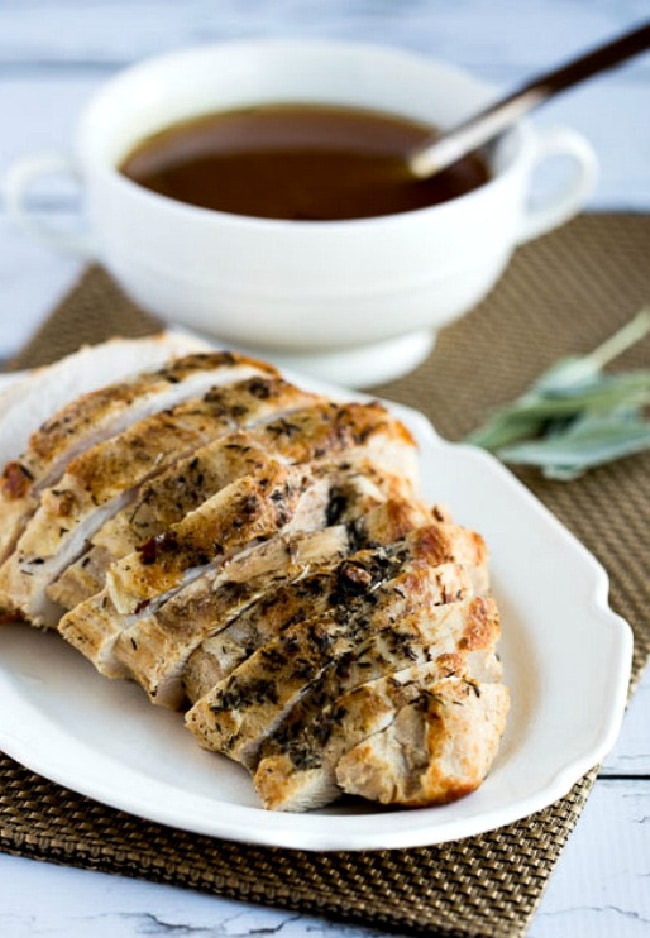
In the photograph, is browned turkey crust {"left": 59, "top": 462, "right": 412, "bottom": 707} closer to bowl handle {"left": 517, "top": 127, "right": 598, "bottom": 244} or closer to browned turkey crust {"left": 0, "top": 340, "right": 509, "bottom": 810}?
browned turkey crust {"left": 0, "top": 340, "right": 509, "bottom": 810}

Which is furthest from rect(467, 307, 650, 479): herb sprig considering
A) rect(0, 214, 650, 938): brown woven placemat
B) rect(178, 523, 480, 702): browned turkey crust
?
rect(178, 523, 480, 702): browned turkey crust

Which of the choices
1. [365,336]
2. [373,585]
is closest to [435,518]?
[373,585]

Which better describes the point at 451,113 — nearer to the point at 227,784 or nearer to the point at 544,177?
the point at 544,177

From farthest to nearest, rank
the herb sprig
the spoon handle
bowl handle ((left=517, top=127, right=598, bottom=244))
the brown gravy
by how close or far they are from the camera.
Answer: bowl handle ((left=517, top=127, right=598, bottom=244)) → the spoon handle → the brown gravy → the herb sprig

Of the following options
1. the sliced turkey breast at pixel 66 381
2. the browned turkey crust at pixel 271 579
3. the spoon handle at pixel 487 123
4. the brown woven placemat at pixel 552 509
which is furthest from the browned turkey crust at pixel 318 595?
the spoon handle at pixel 487 123

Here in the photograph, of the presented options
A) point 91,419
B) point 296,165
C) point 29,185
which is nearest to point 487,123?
point 296,165

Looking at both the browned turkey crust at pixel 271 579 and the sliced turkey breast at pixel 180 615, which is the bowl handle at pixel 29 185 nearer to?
the browned turkey crust at pixel 271 579

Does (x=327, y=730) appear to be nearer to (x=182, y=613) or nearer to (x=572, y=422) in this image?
(x=182, y=613)
